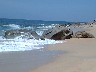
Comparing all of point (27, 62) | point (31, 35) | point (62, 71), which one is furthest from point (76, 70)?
point (31, 35)

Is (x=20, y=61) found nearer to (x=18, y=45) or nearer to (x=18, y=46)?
(x=18, y=46)

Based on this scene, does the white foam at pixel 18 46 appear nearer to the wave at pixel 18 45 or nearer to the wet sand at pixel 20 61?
the wave at pixel 18 45

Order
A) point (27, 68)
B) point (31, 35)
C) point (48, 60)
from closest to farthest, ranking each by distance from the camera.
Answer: point (27, 68)
point (48, 60)
point (31, 35)

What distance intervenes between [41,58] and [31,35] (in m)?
9.08

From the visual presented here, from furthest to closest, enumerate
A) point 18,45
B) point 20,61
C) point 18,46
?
1. point 18,45
2. point 18,46
3. point 20,61

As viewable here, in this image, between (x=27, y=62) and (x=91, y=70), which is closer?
(x=91, y=70)

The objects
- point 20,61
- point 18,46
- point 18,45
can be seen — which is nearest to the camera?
point 20,61

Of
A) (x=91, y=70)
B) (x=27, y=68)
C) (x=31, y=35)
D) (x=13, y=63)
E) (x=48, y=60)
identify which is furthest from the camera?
(x=31, y=35)

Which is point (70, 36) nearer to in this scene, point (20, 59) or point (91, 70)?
point (20, 59)

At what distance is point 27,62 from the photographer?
8766 millimetres

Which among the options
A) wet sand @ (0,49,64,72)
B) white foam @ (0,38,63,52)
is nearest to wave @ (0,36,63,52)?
white foam @ (0,38,63,52)

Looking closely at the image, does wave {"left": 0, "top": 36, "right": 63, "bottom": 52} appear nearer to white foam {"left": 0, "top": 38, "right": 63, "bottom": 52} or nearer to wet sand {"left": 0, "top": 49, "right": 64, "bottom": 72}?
white foam {"left": 0, "top": 38, "right": 63, "bottom": 52}

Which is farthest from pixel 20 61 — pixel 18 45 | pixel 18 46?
pixel 18 45

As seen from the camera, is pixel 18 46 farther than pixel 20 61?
Yes
